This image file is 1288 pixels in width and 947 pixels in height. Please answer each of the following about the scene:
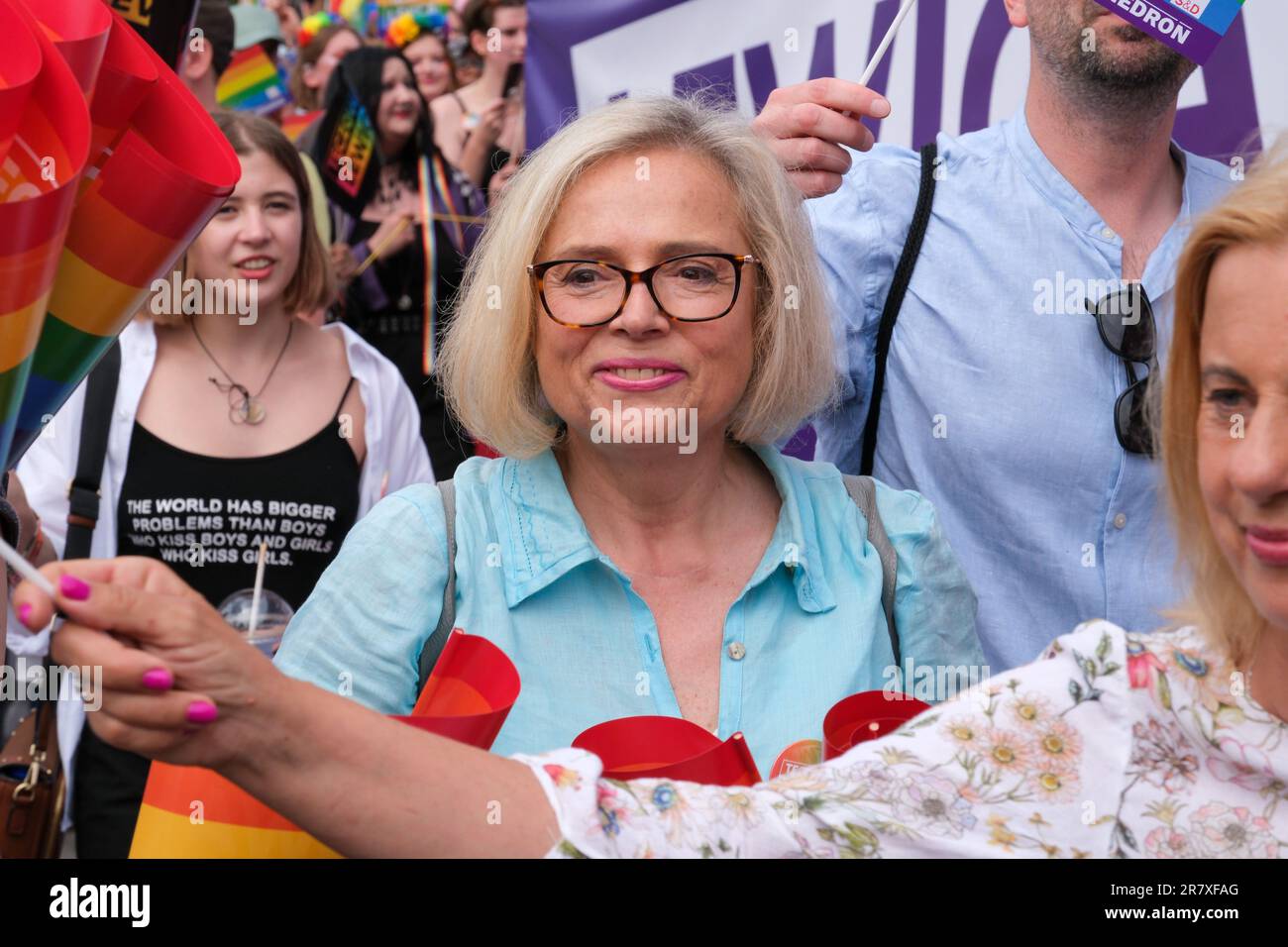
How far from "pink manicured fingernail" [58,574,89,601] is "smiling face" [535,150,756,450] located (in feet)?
3.95

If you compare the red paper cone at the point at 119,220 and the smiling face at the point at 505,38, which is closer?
the red paper cone at the point at 119,220

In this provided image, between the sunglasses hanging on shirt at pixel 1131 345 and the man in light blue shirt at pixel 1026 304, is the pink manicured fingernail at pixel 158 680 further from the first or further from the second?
the sunglasses hanging on shirt at pixel 1131 345

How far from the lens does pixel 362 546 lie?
2270 millimetres

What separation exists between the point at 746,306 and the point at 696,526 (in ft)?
1.19

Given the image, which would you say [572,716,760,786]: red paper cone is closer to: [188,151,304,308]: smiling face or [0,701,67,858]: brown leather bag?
[0,701,67,858]: brown leather bag

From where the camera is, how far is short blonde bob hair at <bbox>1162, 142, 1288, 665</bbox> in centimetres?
165

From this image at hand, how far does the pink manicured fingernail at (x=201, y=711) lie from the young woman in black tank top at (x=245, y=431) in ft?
7.39

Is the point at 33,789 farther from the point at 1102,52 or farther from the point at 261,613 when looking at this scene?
the point at 1102,52

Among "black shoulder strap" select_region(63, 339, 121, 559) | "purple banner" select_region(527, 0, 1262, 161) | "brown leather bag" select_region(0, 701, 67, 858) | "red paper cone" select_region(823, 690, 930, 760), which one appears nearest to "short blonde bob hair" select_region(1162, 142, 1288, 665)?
"red paper cone" select_region(823, 690, 930, 760)

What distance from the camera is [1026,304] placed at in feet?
9.32

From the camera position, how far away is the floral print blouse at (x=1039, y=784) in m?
1.63

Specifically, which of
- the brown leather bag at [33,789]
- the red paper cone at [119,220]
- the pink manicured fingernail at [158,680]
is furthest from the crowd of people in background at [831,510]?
the red paper cone at [119,220]
